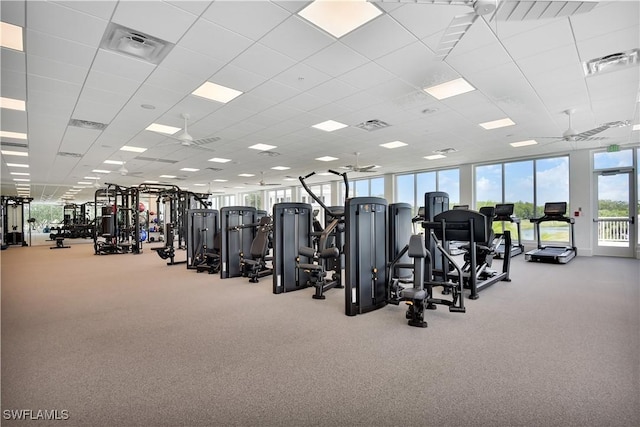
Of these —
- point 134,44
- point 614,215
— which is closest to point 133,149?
point 134,44

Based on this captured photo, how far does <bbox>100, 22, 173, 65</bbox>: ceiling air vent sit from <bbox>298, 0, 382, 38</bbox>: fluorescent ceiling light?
1.75 metres

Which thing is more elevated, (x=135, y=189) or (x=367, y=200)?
(x=135, y=189)

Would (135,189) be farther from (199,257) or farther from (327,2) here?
(327,2)

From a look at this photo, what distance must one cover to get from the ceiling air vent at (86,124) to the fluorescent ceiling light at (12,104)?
0.86 m

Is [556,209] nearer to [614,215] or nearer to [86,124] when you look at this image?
[614,215]

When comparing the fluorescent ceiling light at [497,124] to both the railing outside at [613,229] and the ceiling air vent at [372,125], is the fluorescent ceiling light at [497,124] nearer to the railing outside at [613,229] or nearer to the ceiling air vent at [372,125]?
the ceiling air vent at [372,125]

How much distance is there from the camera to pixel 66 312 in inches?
155

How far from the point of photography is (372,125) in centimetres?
704

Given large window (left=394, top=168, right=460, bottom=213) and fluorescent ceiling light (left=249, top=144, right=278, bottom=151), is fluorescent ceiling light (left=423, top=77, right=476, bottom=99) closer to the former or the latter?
fluorescent ceiling light (left=249, top=144, right=278, bottom=151)

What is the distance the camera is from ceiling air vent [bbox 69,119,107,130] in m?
6.51

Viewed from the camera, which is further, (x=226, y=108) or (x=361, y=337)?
(x=226, y=108)

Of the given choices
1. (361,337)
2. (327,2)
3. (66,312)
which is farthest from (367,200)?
(66,312)

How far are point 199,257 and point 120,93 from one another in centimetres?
375

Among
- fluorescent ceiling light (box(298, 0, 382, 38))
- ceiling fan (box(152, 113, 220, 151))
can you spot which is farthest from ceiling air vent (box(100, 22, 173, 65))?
ceiling fan (box(152, 113, 220, 151))
